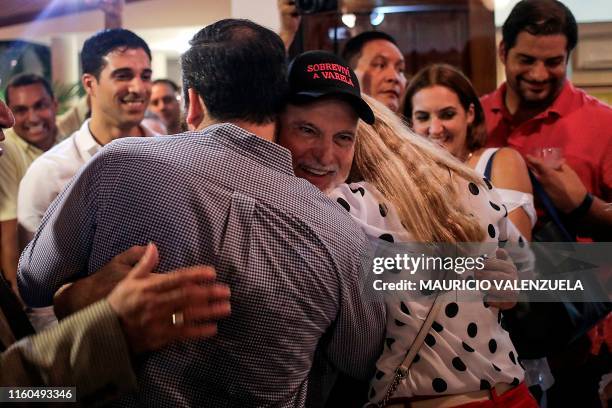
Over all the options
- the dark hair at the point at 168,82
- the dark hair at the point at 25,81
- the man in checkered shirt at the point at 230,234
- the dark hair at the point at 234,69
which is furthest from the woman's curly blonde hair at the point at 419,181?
the dark hair at the point at 168,82

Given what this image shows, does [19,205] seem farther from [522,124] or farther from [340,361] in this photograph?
[522,124]

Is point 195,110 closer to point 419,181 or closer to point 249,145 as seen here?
point 249,145

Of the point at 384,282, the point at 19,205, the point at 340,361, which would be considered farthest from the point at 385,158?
the point at 19,205

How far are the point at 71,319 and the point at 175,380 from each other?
0.25m

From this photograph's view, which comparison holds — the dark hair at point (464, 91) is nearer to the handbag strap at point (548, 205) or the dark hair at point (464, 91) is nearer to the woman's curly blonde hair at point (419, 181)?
the handbag strap at point (548, 205)

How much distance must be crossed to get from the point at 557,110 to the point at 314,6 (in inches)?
24.2

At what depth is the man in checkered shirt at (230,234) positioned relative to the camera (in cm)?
94

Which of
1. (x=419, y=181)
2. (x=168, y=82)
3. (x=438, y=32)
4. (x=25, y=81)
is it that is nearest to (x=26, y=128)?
(x=25, y=81)

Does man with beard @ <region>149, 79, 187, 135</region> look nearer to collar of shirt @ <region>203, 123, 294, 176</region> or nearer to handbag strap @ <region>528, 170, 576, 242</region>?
handbag strap @ <region>528, 170, 576, 242</region>

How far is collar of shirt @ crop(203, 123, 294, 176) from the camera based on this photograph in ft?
3.27

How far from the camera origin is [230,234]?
950mm

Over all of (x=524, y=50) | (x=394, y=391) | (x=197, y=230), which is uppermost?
(x=524, y=50)

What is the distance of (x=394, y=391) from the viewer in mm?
1059

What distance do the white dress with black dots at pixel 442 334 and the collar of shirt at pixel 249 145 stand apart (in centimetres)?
14
